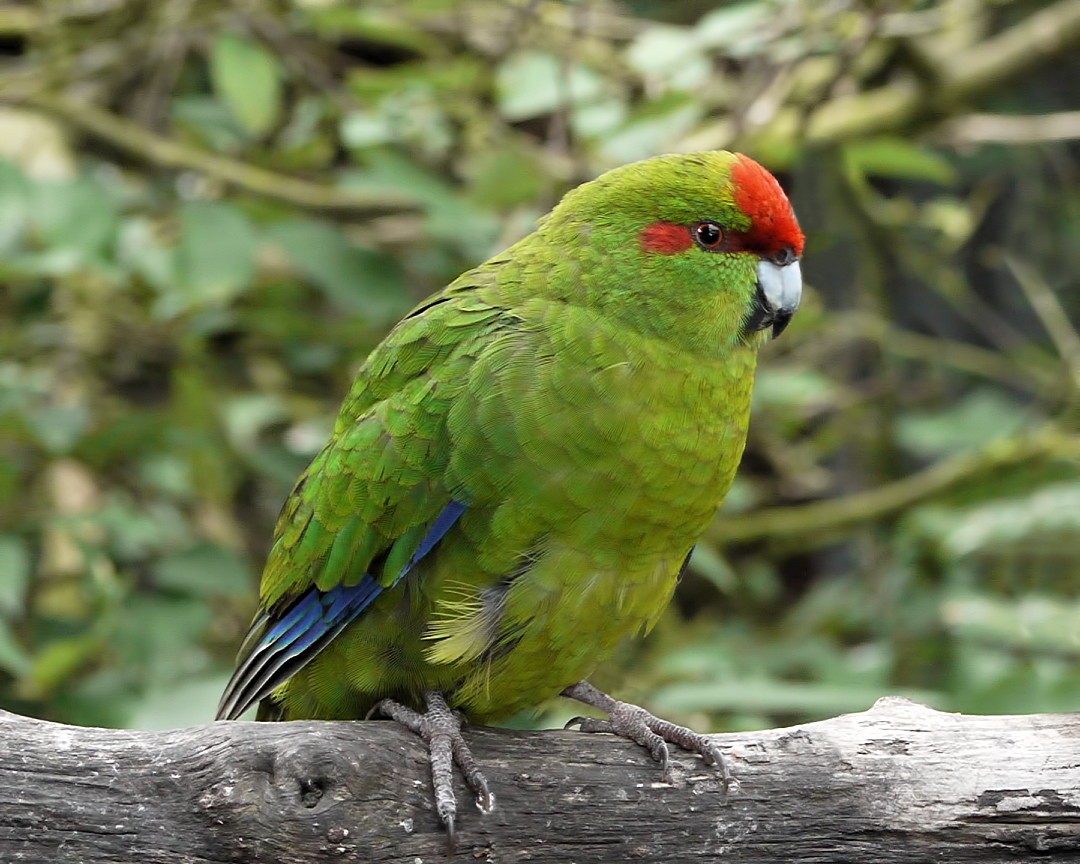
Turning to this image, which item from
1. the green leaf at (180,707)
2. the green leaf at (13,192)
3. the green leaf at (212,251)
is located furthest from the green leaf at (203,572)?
the green leaf at (13,192)

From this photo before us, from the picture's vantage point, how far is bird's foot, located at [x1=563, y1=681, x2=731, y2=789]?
5.82 ft

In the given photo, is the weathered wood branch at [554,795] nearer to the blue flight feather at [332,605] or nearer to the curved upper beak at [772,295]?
the blue flight feather at [332,605]

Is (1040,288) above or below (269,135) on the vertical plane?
below

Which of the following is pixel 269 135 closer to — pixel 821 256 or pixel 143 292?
pixel 143 292

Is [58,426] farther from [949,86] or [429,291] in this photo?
[949,86]

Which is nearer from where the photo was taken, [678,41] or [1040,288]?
[678,41]

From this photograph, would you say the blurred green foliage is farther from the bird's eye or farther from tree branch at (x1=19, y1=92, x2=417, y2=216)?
the bird's eye

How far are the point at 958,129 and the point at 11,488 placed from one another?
8.79ft

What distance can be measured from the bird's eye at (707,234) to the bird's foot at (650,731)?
74 centimetres

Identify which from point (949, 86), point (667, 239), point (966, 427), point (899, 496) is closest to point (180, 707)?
point (667, 239)

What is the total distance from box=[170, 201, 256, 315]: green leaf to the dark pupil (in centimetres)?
109

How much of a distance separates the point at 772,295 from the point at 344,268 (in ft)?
3.94

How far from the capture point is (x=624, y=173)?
6.66 ft

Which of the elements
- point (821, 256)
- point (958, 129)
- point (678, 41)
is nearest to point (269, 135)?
point (678, 41)
